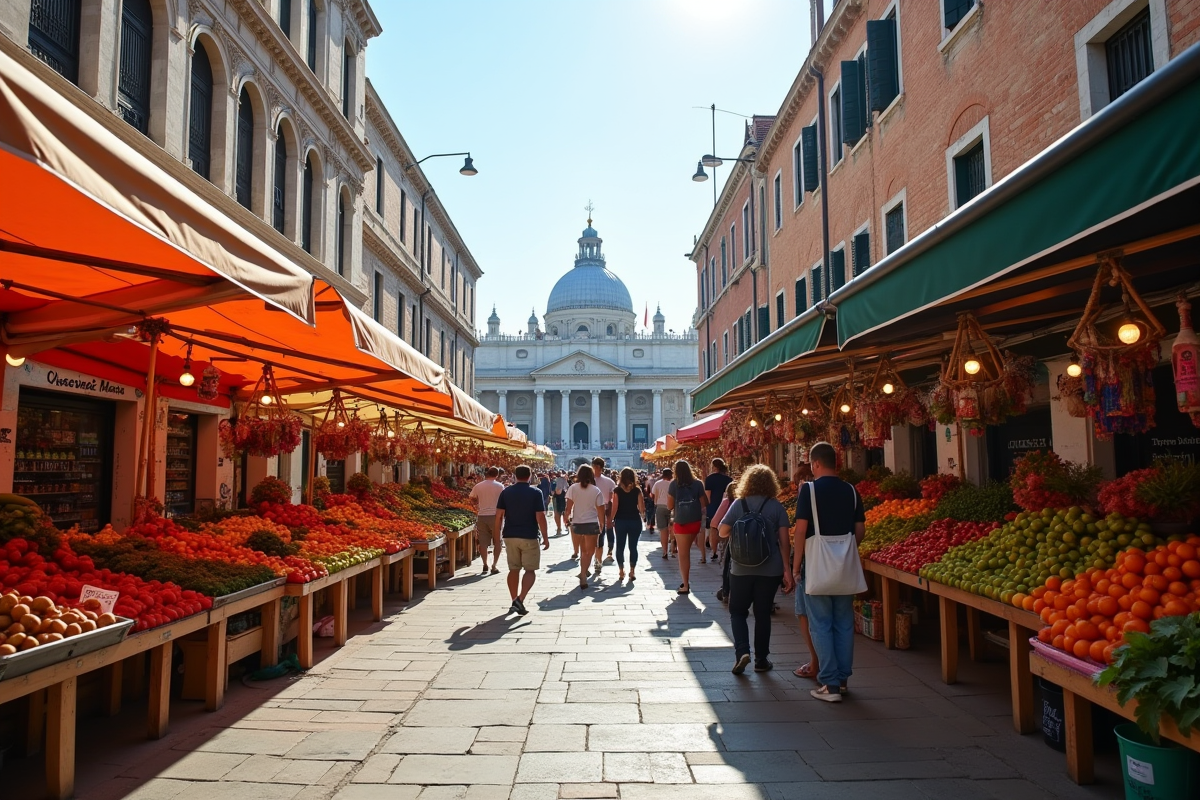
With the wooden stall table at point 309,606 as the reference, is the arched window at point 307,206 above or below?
above

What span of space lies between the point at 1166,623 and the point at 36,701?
5963mm

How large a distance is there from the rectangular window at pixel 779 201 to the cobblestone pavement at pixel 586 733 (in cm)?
1500

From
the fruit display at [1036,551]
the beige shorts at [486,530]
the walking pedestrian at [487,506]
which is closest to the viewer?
the fruit display at [1036,551]

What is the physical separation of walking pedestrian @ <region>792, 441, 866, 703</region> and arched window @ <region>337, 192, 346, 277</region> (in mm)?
16228

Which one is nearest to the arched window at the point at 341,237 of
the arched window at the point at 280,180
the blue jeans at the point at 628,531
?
the arched window at the point at 280,180

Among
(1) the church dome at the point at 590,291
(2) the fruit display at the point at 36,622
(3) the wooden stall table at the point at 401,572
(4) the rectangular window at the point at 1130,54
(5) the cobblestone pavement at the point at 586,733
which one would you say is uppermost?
(1) the church dome at the point at 590,291

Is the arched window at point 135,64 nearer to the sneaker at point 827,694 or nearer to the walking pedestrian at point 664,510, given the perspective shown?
the walking pedestrian at point 664,510

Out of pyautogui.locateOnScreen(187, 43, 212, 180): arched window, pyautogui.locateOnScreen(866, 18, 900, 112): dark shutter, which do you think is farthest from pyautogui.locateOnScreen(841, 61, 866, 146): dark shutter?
pyautogui.locateOnScreen(187, 43, 212, 180): arched window

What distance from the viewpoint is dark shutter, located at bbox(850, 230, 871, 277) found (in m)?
14.8

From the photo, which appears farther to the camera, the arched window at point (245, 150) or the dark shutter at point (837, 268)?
the dark shutter at point (837, 268)

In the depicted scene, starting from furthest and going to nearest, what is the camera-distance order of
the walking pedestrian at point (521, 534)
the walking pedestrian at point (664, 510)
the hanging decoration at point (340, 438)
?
the walking pedestrian at point (664, 510), the hanging decoration at point (340, 438), the walking pedestrian at point (521, 534)

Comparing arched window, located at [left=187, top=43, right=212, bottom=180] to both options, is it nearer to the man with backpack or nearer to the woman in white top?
the woman in white top

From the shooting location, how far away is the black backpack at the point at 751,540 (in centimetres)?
638

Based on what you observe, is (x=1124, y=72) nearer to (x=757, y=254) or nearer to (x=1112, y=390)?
(x=1112, y=390)
